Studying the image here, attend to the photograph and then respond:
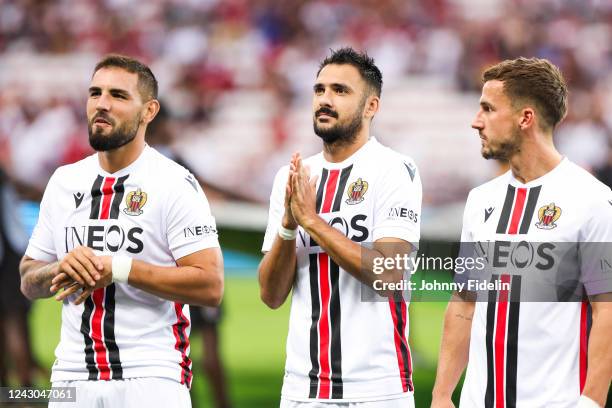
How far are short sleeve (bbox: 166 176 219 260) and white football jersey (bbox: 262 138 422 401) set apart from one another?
1.36ft

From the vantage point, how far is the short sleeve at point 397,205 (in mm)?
4230

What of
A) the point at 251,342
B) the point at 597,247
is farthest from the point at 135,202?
the point at 251,342

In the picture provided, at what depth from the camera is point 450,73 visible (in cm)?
1179

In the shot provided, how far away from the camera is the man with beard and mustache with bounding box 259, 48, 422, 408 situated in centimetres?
416

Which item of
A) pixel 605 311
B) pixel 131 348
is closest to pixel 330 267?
pixel 131 348

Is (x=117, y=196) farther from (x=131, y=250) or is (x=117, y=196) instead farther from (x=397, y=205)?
(x=397, y=205)

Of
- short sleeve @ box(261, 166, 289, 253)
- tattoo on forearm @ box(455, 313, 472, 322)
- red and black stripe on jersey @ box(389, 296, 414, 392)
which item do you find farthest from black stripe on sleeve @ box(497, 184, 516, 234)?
short sleeve @ box(261, 166, 289, 253)

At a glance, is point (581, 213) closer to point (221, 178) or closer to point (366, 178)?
point (366, 178)

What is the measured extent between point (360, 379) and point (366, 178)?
0.87 m

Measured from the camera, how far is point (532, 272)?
12.6 ft

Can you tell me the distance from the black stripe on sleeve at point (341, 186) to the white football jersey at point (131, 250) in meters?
0.55

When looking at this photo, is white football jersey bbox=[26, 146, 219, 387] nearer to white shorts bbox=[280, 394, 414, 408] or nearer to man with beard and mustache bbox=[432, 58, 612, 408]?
white shorts bbox=[280, 394, 414, 408]

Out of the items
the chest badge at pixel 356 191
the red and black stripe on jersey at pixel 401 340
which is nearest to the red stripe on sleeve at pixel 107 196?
the chest badge at pixel 356 191

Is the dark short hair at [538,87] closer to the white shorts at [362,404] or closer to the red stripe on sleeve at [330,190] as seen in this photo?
the red stripe on sleeve at [330,190]
